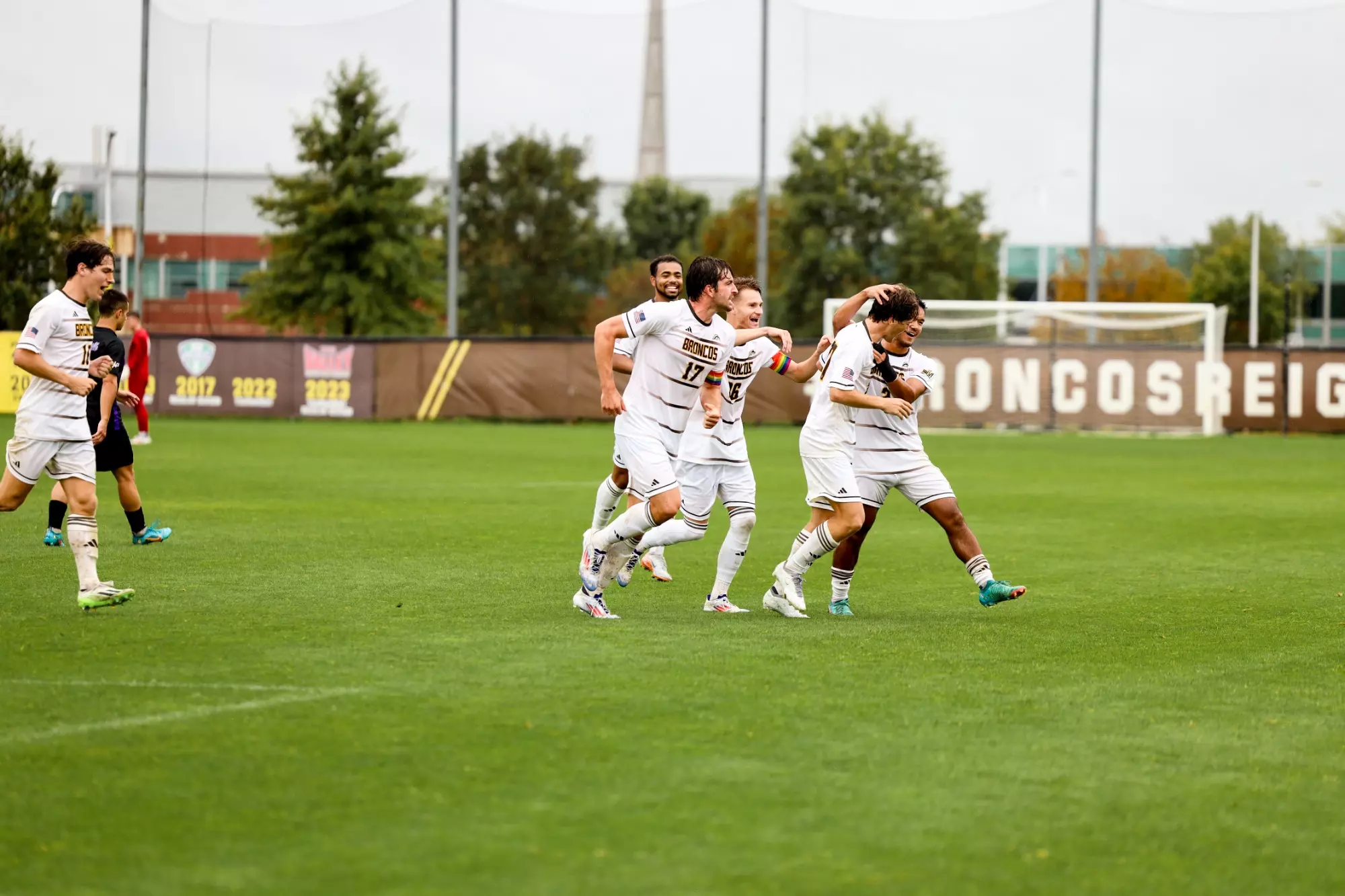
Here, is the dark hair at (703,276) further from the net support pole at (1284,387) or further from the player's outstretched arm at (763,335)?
the net support pole at (1284,387)

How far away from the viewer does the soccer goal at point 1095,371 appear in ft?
114

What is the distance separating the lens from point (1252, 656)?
8.27m

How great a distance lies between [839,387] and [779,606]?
1348 mm

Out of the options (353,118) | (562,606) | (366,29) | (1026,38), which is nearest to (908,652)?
(562,606)

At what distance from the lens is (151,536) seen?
13.1 meters

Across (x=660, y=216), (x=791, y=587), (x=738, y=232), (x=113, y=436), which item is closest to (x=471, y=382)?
(x=113, y=436)

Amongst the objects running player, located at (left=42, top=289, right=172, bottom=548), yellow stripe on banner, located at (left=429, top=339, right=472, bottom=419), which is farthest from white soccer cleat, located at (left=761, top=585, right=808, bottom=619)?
yellow stripe on banner, located at (left=429, top=339, right=472, bottom=419)

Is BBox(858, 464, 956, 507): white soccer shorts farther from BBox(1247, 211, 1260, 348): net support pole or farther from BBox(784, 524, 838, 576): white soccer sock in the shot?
BBox(1247, 211, 1260, 348): net support pole

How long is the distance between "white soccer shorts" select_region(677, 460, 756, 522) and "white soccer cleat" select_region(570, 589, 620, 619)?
38.9 inches

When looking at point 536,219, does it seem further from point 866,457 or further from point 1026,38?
point 866,457

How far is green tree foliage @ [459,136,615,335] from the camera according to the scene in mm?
67875

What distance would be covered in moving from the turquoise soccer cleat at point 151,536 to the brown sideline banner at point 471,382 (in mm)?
23526

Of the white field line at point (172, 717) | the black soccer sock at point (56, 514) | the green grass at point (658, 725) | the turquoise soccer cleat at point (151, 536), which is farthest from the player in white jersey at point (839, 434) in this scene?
the black soccer sock at point (56, 514)

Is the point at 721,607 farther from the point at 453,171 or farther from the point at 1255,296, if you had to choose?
the point at 1255,296
